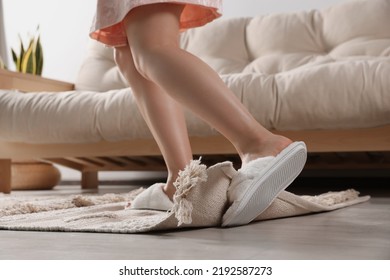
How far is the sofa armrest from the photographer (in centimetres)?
221

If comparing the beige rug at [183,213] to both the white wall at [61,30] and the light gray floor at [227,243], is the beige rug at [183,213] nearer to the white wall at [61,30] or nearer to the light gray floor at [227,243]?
the light gray floor at [227,243]

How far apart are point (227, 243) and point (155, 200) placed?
1.22 ft

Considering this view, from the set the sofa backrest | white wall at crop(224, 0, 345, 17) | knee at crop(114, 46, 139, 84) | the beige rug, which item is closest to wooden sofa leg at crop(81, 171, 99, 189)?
the sofa backrest

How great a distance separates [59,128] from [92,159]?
0.49m

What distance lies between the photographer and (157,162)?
251 centimetres

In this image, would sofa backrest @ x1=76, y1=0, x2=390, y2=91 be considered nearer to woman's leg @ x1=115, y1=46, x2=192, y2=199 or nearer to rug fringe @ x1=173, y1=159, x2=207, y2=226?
woman's leg @ x1=115, y1=46, x2=192, y2=199

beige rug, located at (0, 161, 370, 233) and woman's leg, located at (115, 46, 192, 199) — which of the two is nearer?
beige rug, located at (0, 161, 370, 233)

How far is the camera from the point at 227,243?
0.76 meters

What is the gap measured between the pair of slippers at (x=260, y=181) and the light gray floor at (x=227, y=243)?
29 millimetres

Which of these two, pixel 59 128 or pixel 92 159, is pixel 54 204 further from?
pixel 92 159

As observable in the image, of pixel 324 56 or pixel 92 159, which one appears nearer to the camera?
pixel 324 56

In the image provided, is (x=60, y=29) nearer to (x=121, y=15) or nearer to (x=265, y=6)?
(x=265, y=6)
